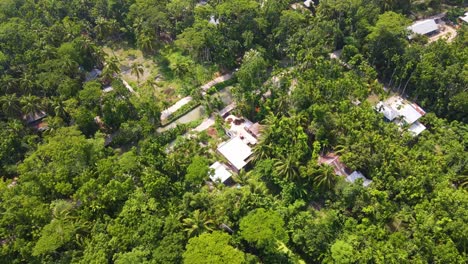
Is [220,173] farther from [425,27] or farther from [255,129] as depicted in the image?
[425,27]

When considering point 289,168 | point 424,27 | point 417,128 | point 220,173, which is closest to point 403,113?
point 417,128

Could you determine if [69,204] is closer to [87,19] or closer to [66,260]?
[66,260]

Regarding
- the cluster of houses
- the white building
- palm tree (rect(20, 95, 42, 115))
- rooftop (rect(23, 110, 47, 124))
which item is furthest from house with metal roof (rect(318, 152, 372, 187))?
rooftop (rect(23, 110, 47, 124))

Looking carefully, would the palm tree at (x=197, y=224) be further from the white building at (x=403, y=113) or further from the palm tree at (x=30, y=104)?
the white building at (x=403, y=113)

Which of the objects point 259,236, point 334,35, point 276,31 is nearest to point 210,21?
point 276,31

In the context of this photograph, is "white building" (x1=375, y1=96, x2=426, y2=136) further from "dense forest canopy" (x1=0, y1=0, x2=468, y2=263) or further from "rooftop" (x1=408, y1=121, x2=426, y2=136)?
"dense forest canopy" (x1=0, y1=0, x2=468, y2=263)
